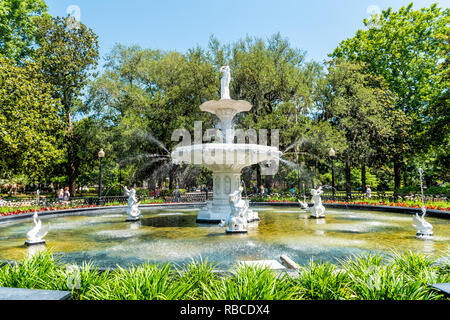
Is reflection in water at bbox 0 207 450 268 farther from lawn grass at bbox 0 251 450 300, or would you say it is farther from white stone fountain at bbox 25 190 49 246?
lawn grass at bbox 0 251 450 300

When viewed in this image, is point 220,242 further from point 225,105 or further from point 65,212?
point 65,212

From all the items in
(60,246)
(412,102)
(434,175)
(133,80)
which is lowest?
(60,246)

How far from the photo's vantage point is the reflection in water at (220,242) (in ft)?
19.6

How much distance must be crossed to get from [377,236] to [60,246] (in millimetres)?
8711

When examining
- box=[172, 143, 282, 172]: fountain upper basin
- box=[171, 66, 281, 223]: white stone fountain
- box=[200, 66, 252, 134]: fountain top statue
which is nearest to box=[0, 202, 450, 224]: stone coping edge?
box=[171, 66, 281, 223]: white stone fountain

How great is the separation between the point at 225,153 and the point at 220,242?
3.85 metres

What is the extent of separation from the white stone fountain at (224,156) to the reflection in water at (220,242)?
5.78 ft

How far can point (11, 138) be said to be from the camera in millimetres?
18125

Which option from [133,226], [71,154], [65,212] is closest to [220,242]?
[133,226]

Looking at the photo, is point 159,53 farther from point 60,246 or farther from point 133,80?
point 60,246

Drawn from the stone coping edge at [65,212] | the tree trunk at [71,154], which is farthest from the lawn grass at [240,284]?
the tree trunk at [71,154]

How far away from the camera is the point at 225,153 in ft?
34.0
